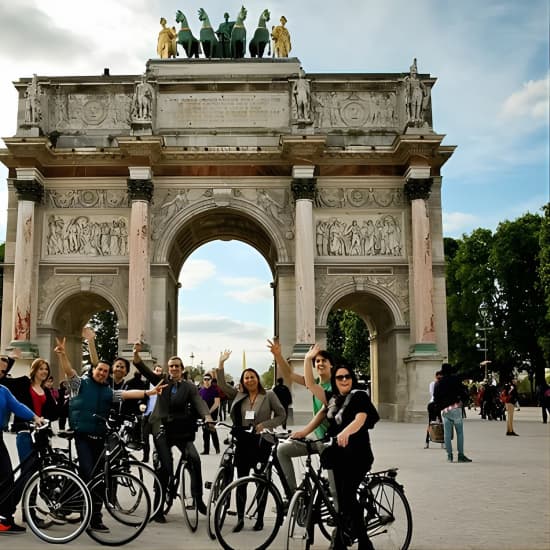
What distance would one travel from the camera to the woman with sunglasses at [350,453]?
6.99 m

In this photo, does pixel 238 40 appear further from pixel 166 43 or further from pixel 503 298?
pixel 503 298

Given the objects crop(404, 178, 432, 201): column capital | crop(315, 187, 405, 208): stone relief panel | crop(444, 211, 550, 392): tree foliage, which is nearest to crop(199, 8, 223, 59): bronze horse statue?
crop(315, 187, 405, 208): stone relief panel

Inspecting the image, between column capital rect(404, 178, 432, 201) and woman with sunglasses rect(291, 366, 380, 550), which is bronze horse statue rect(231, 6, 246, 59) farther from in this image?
woman with sunglasses rect(291, 366, 380, 550)

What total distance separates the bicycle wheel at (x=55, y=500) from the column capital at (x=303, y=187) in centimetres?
2255

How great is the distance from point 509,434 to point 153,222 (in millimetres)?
15895

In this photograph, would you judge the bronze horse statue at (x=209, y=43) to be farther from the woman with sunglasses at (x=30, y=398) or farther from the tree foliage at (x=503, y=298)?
the woman with sunglasses at (x=30, y=398)

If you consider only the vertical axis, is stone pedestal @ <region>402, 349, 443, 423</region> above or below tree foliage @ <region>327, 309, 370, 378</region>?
below

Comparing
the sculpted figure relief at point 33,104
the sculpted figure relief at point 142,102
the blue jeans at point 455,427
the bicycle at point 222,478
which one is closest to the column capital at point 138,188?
the sculpted figure relief at point 142,102

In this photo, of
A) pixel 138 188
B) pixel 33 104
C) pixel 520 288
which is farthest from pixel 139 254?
pixel 520 288

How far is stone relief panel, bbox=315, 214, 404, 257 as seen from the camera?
3083 cm

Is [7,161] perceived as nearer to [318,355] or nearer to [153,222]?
[153,222]

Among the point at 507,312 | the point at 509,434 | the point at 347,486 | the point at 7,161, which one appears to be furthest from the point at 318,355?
the point at 507,312

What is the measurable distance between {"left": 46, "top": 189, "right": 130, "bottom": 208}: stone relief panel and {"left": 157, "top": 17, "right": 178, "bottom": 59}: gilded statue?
677 centimetres

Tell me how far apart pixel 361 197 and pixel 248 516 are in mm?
23677
